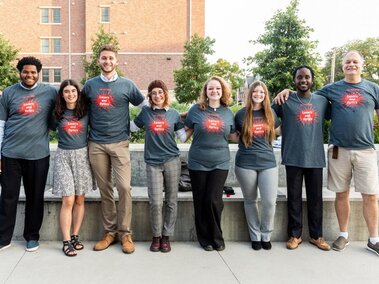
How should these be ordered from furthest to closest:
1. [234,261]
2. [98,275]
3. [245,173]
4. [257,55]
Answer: [257,55] → [245,173] → [234,261] → [98,275]

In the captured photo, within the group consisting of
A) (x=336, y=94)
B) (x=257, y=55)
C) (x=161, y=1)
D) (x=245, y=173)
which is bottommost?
(x=245, y=173)

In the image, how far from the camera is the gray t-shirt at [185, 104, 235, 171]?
155 inches

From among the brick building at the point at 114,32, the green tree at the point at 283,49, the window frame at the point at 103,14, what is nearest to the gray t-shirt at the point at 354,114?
the green tree at the point at 283,49

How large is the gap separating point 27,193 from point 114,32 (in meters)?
36.7

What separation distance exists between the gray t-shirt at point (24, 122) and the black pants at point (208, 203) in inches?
65.6

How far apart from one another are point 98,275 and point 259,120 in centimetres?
226

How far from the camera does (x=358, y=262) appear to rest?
383cm

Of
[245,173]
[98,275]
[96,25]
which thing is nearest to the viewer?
[98,275]

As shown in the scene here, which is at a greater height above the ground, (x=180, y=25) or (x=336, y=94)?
(x=180, y=25)

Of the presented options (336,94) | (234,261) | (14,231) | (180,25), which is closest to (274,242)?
(234,261)

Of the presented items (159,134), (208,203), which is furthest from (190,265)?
(159,134)

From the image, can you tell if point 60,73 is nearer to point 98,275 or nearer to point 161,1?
point 161,1

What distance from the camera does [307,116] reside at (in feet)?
13.4

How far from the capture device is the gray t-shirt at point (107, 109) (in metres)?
3.93
